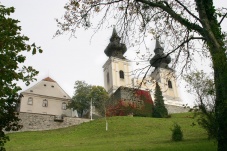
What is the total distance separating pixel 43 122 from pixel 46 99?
12.3 m

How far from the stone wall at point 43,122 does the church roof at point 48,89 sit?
11.7m

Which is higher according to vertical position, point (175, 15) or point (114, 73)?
point (114, 73)

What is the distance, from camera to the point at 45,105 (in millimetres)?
51562

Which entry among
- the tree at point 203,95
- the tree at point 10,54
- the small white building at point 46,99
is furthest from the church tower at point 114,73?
the tree at point 10,54

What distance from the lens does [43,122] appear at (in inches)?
1576

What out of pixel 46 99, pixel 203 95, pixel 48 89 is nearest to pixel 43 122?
pixel 46 99

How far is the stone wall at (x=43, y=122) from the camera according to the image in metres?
39.3

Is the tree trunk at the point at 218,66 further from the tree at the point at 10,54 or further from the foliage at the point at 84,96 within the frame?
the foliage at the point at 84,96

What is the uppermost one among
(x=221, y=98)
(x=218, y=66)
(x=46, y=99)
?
(x=46, y=99)

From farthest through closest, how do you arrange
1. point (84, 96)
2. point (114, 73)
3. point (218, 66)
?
1. point (114, 73)
2. point (84, 96)
3. point (218, 66)

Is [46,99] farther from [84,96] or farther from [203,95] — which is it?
[203,95]

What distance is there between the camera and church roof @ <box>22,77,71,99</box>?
51.9 m

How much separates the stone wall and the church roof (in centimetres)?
1165

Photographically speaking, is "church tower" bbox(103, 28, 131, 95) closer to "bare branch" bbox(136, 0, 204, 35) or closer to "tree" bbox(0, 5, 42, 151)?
"bare branch" bbox(136, 0, 204, 35)
